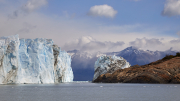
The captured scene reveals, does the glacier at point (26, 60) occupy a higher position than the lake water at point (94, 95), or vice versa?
the glacier at point (26, 60)

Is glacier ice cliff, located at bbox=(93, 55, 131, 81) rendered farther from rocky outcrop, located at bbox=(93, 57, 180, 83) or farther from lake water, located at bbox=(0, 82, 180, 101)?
lake water, located at bbox=(0, 82, 180, 101)

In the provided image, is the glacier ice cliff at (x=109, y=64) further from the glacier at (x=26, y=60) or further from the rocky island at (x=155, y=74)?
the glacier at (x=26, y=60)

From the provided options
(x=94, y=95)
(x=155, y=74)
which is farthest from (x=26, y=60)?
(x=94, y=95)

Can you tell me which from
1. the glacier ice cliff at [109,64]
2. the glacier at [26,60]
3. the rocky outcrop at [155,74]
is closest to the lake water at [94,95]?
the glacier at [26,60]

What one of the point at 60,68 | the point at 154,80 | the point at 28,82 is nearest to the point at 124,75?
the point at 154,80

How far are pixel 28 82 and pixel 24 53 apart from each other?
793 cm

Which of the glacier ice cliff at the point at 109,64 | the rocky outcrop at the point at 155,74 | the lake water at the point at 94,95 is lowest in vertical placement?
the lake water at the point at 94,95

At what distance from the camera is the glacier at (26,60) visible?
53.0 metres

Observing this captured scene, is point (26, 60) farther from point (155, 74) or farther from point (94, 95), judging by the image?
point (94, 95)

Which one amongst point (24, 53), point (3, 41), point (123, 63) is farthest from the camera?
point (123, 63)

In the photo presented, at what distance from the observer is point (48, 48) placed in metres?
73.4

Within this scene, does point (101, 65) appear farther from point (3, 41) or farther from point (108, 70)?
point (3, 41)

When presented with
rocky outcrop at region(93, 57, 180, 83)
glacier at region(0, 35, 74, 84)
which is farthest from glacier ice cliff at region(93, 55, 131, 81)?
glacier at region(0, 35, 74, 84)

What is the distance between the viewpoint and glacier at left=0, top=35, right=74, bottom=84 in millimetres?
52969
